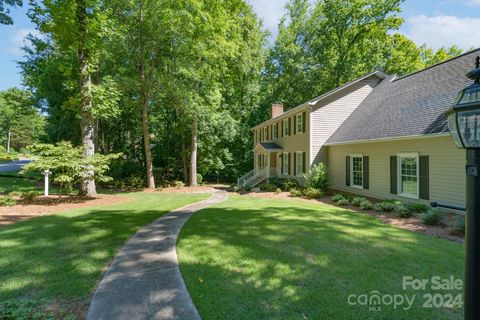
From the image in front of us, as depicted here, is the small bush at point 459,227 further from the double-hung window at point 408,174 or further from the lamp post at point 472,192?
the lamp post at point 472,192

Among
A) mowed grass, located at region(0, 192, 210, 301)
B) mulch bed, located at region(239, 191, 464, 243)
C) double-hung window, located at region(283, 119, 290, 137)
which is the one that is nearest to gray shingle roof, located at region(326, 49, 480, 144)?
mulch bed, located at region(239, 191, 464, 243)

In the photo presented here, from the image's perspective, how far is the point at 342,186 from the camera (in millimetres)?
16844

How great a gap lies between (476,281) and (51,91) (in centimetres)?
2801

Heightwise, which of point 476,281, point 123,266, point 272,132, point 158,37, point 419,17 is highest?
point 419,17

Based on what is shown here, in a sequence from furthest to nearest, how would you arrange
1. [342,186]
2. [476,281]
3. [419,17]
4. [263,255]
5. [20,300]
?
1. [419,17]
2. [342,186]
3. [263,255]
4. [20,300]
5. [476,281]

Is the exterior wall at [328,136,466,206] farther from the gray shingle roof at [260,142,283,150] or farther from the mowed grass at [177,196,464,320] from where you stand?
the gray shingle roof at [260,142,283,150]

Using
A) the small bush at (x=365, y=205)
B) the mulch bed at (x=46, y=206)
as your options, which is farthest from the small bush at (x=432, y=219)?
the mulch bed at (x=46, y=206)

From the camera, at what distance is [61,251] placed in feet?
18.7

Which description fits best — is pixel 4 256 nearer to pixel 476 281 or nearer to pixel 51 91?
pixel 476 281

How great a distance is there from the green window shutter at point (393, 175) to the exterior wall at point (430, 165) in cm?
23

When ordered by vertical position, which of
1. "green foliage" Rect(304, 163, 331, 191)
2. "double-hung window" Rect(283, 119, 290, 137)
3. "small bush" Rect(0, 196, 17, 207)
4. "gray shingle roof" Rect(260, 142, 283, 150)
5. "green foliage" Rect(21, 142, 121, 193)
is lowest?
"small bush" Rect(0, 196, 17, 207)

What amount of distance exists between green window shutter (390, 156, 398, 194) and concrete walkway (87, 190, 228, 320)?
10639mm

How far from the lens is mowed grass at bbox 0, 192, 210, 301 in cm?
411

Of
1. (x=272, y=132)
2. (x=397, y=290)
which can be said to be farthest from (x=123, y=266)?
(x=272, y=132)
